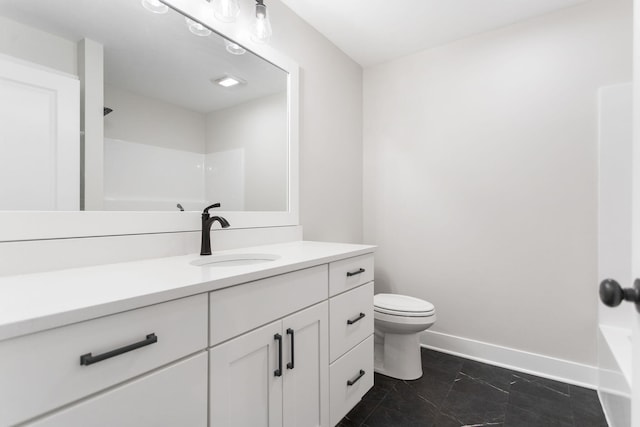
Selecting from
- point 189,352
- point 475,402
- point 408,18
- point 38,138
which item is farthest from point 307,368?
point 408,18

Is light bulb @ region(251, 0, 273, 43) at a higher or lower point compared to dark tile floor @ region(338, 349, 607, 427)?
higher

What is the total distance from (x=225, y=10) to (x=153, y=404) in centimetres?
157

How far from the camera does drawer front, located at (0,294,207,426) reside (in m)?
0.52

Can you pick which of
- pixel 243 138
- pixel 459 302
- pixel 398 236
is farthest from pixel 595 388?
pixel 243 138

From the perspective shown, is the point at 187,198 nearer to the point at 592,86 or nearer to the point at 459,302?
the point at 459,302

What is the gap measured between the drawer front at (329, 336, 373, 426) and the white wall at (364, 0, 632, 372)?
3.21 ft

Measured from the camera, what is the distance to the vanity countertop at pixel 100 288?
1.82 feet

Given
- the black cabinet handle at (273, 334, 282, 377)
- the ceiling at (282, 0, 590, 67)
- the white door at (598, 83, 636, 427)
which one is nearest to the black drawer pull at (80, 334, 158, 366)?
the black cabinet handle at (273, 334, 282, 377)

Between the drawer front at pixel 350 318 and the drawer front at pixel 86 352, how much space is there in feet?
2.21

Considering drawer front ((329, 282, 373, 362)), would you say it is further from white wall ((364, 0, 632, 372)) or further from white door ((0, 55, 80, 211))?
white door ((0, 55, 80, 211))

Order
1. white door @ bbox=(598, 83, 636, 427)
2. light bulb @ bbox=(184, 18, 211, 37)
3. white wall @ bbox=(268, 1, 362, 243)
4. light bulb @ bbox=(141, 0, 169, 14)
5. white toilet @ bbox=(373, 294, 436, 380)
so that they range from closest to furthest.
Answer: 1. light bulb @ bbox=(141, 0, 169, 14)
2. light bulb @ bbox=(184, 18, 211, 37)
3. white door @ bbox=(598, 83, 636, 427)
4. white toilet @ bbox=(373, 294, 436, 380)
5. white wall @ bbox=(268, 1, 362, 243)

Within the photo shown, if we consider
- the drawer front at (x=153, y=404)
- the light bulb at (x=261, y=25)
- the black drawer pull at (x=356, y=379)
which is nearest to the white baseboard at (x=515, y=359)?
the black drawer pull at (x=356, y=379)

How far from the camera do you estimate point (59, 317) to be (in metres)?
0.56

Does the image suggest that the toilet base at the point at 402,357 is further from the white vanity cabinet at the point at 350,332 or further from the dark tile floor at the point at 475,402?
the white vanity cabinet at the point at 350,332
